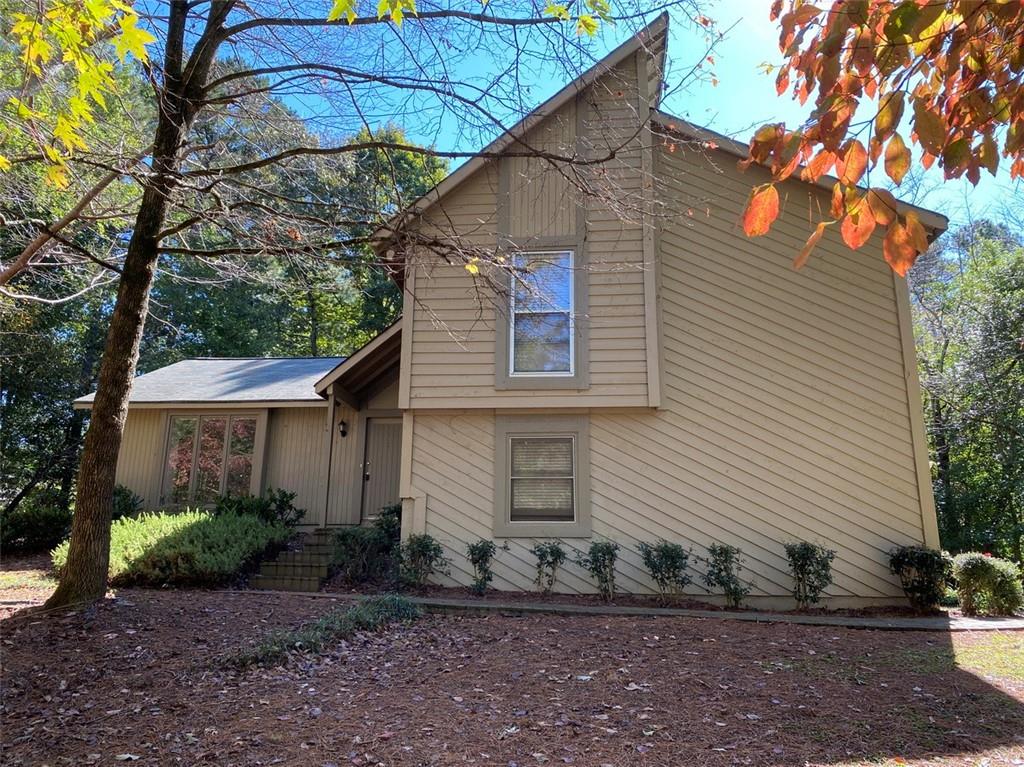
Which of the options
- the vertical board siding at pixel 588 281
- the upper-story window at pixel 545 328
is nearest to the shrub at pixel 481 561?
the vertical board siding at pixel 588 281

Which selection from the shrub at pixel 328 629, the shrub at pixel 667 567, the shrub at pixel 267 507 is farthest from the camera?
the shrub at pixel 267 507

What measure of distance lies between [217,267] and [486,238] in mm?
3463

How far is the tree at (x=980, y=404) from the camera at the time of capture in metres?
12.0

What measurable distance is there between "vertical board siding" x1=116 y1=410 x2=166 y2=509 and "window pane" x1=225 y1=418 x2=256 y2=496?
1450 mm

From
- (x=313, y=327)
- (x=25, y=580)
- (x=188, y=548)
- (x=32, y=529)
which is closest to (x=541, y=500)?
(x=188, y=548)

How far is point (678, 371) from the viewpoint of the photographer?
798 cm

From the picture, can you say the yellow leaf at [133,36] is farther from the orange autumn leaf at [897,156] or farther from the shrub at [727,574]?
the shrub at [727,574]

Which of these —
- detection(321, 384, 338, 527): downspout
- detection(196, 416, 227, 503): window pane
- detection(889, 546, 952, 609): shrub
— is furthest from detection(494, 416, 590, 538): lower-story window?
detection(196, 416, 227, 503): window pane

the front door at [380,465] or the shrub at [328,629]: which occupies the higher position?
the front door at [380,465]

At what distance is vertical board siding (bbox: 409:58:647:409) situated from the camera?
784 cm

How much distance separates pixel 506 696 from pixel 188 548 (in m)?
5.64

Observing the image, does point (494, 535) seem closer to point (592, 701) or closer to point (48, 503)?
point (592, 701)

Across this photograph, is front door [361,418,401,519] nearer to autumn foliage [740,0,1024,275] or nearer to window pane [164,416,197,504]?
window pane [164,416,197,504]

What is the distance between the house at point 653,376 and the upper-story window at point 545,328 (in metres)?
0.03
